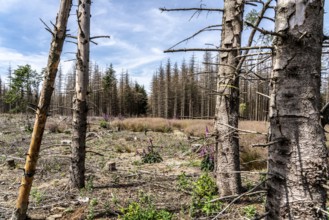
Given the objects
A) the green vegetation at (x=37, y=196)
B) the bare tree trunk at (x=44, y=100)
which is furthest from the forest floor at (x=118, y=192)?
the bare tree trunk at (x=44, y=100)

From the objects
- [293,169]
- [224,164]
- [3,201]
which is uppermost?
[293,169]

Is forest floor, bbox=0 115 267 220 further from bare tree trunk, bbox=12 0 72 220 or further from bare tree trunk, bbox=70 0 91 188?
bare tree trunk, bbox=12 0 72 220

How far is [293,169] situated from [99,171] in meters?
5.15

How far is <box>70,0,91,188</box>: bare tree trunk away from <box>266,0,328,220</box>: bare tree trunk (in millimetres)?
3845

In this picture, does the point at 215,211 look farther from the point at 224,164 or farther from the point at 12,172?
the point at 12,172

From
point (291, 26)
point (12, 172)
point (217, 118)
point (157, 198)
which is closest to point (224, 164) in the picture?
point (217, 118)

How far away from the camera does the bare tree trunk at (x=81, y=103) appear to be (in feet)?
15.4

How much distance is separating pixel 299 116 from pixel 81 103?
3.98m

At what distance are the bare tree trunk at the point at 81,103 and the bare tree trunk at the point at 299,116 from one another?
12.6ft

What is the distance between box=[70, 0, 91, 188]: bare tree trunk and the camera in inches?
184

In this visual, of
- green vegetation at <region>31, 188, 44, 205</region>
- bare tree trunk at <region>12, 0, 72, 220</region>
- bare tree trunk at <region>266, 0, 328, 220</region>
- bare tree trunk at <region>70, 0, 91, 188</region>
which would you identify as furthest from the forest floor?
bare tree trunk at <region>266, 0, 328, 220</region>

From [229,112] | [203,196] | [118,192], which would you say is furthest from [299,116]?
[118,192]

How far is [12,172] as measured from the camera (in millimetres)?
6359

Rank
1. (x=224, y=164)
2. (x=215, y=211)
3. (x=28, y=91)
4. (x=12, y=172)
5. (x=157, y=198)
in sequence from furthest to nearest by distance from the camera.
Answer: (x=28, y=91) → (x=12, y=172) → (x=157, y=198) → (x=224, y=164) → (x=215, y=211)
